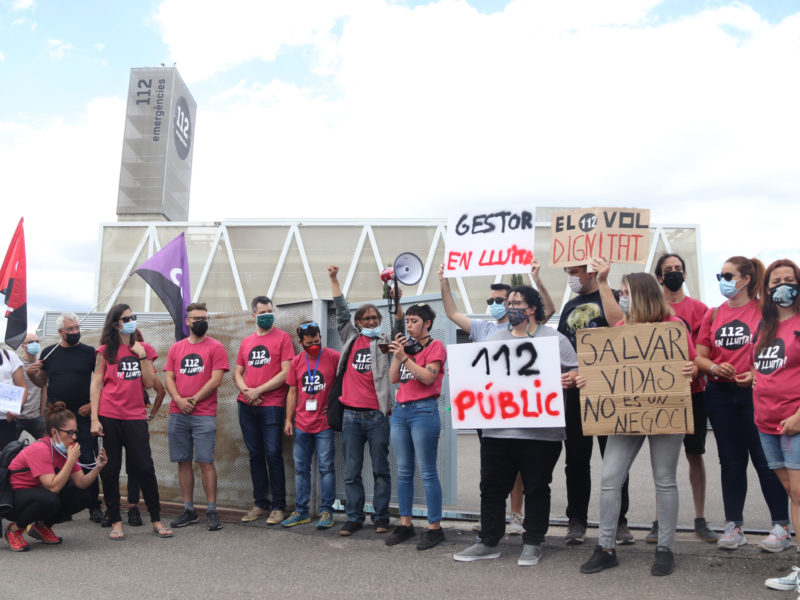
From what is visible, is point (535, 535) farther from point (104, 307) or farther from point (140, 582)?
point (104, 307)

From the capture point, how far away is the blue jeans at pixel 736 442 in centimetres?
495

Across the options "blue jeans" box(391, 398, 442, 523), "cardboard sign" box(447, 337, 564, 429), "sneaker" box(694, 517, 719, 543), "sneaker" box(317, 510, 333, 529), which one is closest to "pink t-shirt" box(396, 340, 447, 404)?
"blue jeans" box(391, 398, 442, 523)

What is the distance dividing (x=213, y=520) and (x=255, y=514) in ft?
1.41

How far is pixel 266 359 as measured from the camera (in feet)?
21.9

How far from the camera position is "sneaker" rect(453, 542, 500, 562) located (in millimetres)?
5004

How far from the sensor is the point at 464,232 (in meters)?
5.80

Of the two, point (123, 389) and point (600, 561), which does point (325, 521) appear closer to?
point (123, 389)

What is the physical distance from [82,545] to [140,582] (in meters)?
1.49

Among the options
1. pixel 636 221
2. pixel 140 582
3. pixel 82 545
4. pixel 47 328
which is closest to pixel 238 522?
pixel 82 545

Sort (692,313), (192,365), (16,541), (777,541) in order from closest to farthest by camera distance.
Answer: (777,541), (692,313), (16,541), (192,365)

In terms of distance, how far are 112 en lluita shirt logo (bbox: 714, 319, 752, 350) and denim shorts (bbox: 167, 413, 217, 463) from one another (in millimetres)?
4612

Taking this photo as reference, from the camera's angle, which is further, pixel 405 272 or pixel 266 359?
pixel 266 359

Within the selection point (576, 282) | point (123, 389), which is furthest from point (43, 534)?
point (576, 282)

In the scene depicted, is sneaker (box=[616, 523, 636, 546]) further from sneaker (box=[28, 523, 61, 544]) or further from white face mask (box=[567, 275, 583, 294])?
sneaker (box=[28, 523, 61, 544])
